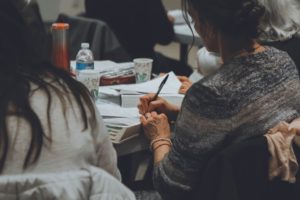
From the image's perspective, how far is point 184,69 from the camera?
3838mm

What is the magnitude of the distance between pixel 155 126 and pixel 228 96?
358 millimetres

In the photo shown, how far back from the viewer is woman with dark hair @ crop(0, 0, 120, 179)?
1.07 meters

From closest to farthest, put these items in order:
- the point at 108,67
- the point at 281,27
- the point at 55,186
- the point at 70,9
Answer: the point at 55,186, the point at 281,27, the point at 108,67, the point at 70,9

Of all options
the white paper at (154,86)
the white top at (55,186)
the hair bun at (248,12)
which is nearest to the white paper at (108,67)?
the white paper at (154,86)

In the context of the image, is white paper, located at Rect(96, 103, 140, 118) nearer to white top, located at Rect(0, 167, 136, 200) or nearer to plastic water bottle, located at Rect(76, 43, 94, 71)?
plastic water bottle, located at Rect(76, 43, 94, 71)

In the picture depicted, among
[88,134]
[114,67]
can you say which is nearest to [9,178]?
[88,134]

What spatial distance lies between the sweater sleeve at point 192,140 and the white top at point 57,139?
46 cm

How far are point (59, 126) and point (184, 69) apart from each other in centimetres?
277

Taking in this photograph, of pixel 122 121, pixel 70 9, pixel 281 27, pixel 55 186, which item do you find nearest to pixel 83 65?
pixel 122 121

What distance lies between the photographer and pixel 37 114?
1.10m

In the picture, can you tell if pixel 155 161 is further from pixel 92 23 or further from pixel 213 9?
pixel 92 23

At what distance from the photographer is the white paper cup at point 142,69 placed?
7.67ft

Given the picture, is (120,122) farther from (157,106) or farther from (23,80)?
(23,80)

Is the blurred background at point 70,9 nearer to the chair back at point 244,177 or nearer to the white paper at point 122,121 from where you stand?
the white paper at point 122,121
